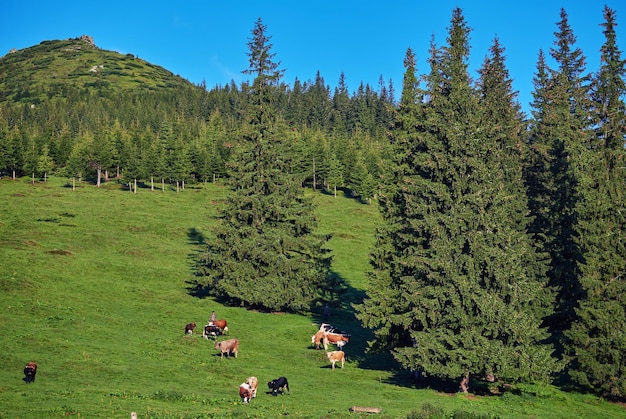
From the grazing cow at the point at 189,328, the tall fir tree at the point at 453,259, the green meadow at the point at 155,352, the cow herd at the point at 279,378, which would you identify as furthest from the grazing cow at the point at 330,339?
the grazing cow at the point at 189,328

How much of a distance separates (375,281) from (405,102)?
58.9 feet

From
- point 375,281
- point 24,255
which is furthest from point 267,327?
point 24,255

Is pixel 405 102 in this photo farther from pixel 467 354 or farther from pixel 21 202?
pixel 21 202

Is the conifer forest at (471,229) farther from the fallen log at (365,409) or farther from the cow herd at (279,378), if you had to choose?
the fallen log at (365,409)

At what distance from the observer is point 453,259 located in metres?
33.9

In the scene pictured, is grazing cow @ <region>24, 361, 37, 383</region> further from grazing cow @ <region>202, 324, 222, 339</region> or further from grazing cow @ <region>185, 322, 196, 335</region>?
grazing cow @ <region>202, 324, 222, 339</region>

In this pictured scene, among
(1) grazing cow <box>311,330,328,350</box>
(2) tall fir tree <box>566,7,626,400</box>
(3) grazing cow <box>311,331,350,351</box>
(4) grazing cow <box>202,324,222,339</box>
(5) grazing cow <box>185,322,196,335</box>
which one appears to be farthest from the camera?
(1) grazing cow <box>311,330,328,350</box>

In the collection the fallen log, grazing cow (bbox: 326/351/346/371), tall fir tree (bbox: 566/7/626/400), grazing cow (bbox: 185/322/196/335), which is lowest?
grazing cow (bbox: 326/351/346/371)

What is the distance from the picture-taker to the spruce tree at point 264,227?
54750mm

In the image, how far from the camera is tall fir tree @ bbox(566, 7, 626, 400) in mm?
33094

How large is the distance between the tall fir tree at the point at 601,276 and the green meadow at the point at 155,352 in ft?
7.63

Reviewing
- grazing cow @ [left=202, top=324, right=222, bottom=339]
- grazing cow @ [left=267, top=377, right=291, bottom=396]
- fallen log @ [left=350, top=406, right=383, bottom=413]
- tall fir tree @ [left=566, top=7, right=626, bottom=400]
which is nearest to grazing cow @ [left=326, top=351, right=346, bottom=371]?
grazing cow @ [left=267, top=377, right=291, bottom=396]

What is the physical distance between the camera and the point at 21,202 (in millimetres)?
98062

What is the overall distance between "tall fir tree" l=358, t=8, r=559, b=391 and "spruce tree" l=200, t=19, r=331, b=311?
14386mm
